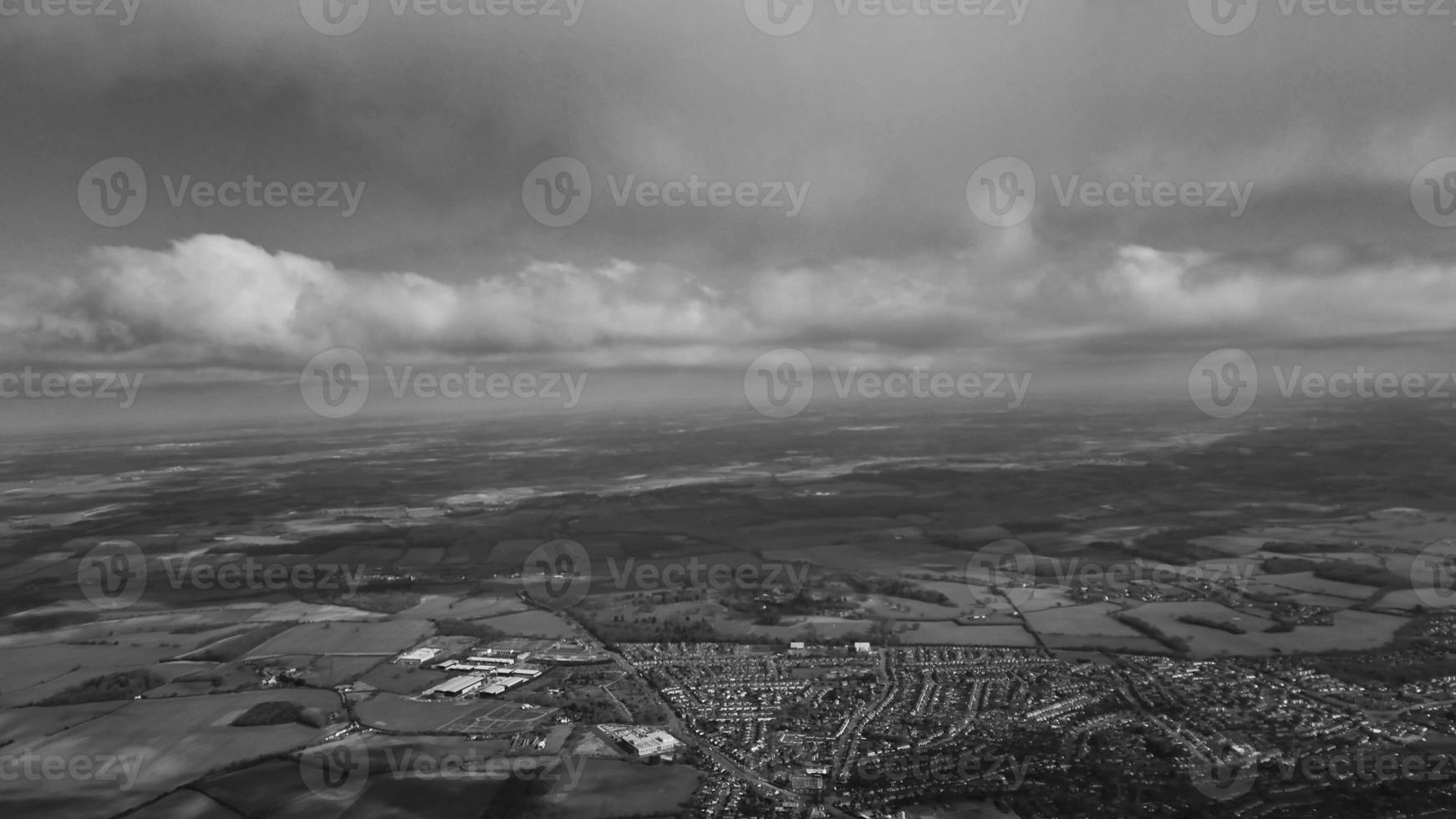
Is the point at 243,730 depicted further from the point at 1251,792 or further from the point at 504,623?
the point at 1251,792

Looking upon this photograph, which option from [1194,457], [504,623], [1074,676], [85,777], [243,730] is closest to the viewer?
[85,777]

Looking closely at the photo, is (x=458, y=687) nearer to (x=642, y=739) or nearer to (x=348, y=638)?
(x=642, y=739)

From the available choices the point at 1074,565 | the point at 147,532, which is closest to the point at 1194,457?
the point at 1074,565
